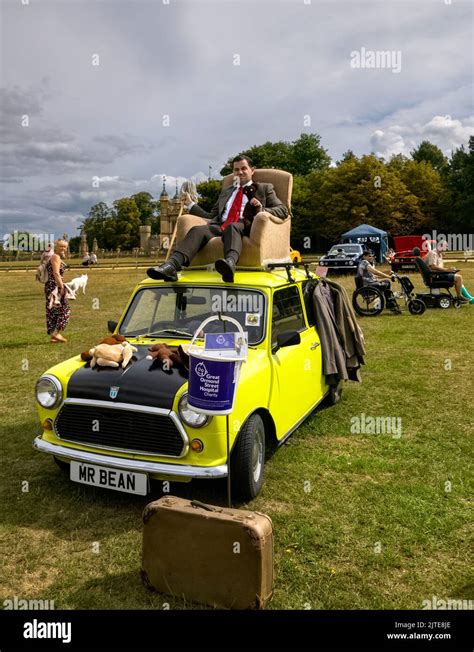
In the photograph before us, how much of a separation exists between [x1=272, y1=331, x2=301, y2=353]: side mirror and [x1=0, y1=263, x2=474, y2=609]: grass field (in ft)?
3.93

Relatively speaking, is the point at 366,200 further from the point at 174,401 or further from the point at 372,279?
the point at 174,401

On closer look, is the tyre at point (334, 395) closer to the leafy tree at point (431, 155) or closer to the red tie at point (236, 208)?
the red tie at point (236, 208)

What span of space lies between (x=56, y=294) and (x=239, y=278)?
7.57 metres

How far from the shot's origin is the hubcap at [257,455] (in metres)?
4.54

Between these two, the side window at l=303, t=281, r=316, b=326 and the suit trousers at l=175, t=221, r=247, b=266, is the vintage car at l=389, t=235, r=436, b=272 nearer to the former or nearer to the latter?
the side window at l=303, t=281, r=316, b=326

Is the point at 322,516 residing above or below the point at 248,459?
below

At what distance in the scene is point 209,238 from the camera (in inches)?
253

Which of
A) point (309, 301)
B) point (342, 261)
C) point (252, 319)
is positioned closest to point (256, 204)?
point (309, 301)

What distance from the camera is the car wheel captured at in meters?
4.28

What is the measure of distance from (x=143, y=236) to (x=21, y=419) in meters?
87.1

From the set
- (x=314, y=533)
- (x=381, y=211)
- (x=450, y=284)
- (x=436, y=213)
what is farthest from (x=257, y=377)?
(x=436, y=213)

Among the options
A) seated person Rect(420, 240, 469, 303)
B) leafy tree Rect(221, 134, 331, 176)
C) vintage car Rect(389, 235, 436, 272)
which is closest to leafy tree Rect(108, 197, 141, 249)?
leafy tree Rect(221, 134, 331, 176)

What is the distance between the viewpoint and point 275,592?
11.3 feet
